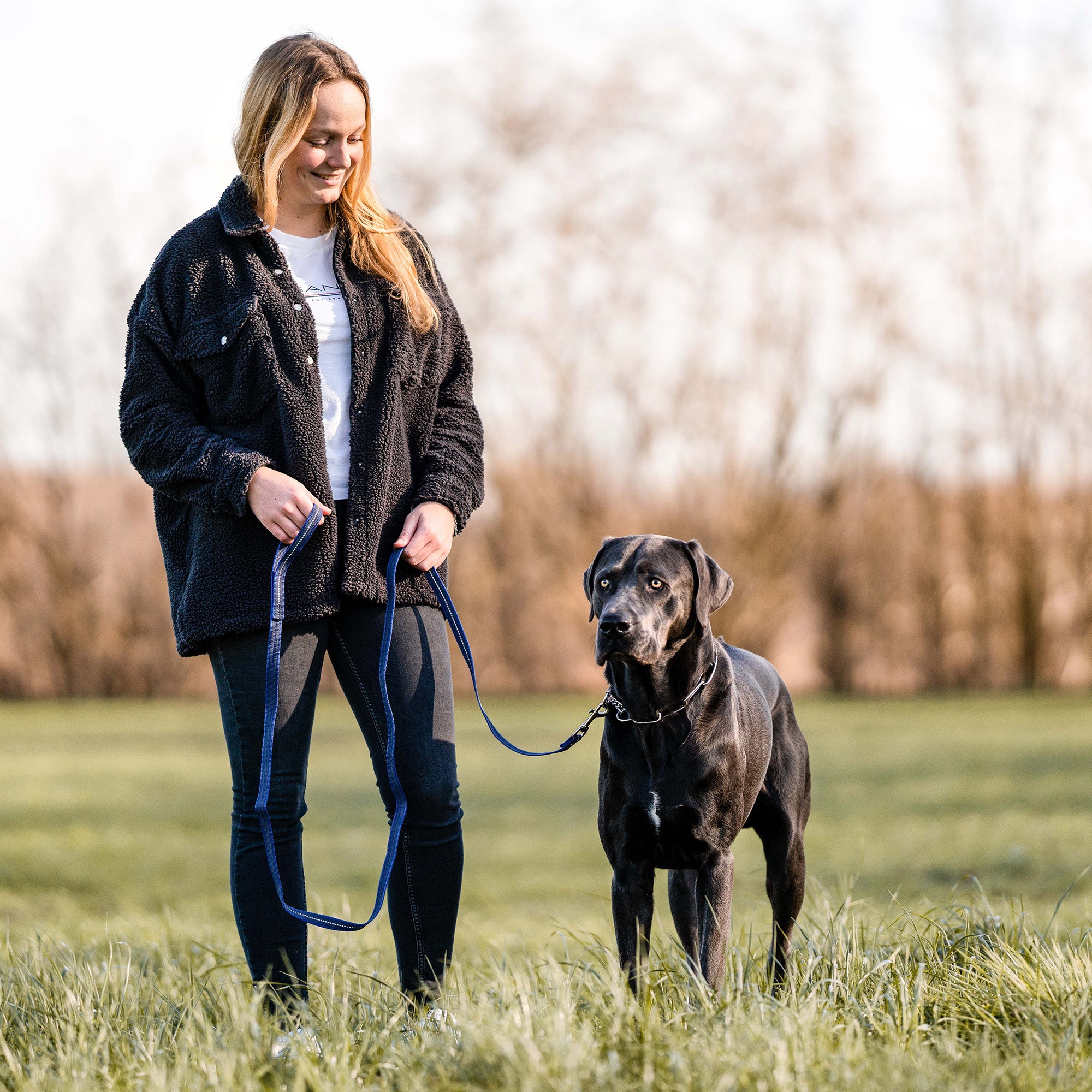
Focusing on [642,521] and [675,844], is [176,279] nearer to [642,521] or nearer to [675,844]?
[675,844]

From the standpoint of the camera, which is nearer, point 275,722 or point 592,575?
point 275,722

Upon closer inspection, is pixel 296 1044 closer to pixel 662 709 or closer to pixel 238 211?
pixel 662 709

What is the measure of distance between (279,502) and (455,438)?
1.82 feet

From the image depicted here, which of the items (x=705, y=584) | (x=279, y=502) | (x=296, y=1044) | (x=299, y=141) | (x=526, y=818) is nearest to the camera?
(x=296, y=1044)

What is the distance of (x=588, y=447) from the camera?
1658cm

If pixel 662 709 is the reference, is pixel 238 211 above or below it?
above

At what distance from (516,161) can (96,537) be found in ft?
25.1

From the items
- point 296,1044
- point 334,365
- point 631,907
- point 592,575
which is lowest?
point 296,1044

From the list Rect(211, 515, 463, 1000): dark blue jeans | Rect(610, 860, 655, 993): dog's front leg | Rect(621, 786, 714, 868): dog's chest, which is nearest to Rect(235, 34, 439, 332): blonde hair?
Rect(211, 515, 463, 1000): dark blue jeans

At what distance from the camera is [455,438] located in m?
3.05

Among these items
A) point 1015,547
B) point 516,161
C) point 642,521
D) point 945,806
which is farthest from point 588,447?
point 945,806

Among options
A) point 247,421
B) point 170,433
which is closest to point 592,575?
point 247,421

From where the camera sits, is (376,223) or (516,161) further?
(516,161)

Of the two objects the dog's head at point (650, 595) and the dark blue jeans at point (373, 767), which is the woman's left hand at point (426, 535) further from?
the dog's head at point (650, 595)
